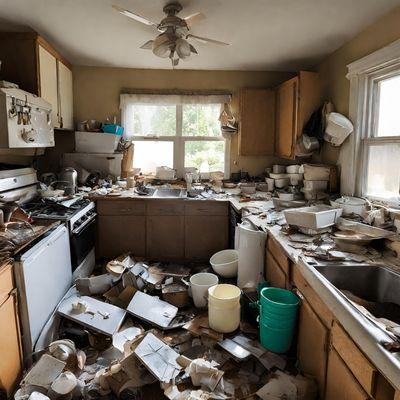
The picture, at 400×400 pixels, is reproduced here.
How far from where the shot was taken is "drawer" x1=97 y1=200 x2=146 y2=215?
3.40 metres

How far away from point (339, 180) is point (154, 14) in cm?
221

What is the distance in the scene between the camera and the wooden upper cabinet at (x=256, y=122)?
3.86 m

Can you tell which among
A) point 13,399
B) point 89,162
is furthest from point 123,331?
point 89,162

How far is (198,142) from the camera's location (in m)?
4.20

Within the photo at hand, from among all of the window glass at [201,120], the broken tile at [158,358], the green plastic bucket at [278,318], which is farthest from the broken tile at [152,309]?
the window glass at [201,120]

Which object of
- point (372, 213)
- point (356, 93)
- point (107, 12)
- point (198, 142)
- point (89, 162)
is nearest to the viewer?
point (372, 213)

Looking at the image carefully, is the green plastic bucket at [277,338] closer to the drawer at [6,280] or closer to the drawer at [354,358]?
the drawer at [354,358]

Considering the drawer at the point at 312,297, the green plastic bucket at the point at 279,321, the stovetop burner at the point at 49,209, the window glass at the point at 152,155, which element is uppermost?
the window glass at the point at 152,155

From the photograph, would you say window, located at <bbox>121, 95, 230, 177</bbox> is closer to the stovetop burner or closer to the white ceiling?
the white ceiling

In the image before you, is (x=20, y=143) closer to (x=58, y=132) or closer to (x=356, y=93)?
(x=58, y=132)

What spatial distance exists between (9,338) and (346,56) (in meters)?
3.41

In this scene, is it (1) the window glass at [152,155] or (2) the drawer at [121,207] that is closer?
(2) the drawer at [121,207]

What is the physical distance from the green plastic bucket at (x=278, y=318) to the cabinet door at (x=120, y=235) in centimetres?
189

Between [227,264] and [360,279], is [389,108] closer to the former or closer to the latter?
[360,279]
